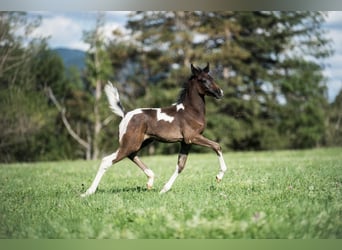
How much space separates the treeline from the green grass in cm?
247

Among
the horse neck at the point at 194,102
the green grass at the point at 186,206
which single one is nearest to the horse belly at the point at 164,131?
the horse neck at the point at 194,102

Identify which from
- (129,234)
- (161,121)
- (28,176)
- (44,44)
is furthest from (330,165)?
(44,44)

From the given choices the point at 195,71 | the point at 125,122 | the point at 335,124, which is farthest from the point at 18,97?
the point at 335,124

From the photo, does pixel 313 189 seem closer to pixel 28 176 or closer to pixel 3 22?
pixel 28 176

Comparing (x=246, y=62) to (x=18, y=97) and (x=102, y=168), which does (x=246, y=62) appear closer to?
(x=18, y=97)

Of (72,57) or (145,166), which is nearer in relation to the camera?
(145,166)

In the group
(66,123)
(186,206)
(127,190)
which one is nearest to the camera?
(186,206)

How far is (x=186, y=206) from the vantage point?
516 cm

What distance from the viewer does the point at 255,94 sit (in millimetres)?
9820

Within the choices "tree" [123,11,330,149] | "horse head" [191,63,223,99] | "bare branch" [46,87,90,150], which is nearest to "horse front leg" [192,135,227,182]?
"horse head" [191,63,223,99]

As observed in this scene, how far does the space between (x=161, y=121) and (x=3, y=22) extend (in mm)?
3423

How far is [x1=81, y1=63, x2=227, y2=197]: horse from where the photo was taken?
18.3 ft

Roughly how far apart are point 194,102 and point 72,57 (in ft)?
13.3

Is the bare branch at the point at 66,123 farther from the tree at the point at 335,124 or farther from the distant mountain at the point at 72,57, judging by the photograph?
the tree at the point at 335,124
